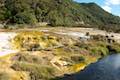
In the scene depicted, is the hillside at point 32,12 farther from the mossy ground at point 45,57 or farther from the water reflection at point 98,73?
the water reflection at point 98,73

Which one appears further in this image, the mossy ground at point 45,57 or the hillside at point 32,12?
the hillside at point 32,12

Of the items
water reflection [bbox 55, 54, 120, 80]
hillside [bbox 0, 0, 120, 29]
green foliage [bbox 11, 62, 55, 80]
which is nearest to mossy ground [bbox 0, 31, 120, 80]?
green foliage [bbox 11, 62, 55, 80]

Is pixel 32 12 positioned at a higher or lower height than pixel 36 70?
lower

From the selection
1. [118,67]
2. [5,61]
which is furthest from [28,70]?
[118,67]

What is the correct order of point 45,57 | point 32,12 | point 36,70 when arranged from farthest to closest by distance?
point 32,12 < point 45,57 < point 36,70

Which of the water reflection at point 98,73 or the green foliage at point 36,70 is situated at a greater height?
the green foliage at point 36,70

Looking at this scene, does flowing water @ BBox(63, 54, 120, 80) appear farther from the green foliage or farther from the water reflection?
the green foliage

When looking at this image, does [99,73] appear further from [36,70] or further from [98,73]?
[36,70]

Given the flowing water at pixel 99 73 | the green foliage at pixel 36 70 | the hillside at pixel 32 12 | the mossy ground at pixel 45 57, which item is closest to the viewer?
the green foliage at pixel 36 70

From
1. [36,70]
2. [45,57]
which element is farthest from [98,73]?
[36,70]

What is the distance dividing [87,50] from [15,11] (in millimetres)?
100597

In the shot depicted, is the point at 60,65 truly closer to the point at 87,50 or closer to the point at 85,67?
the point at 85,67

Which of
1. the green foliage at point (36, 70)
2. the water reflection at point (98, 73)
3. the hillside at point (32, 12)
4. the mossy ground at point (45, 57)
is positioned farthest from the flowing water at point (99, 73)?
the hillside at point (32, 12)

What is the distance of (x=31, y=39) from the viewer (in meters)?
58.5
